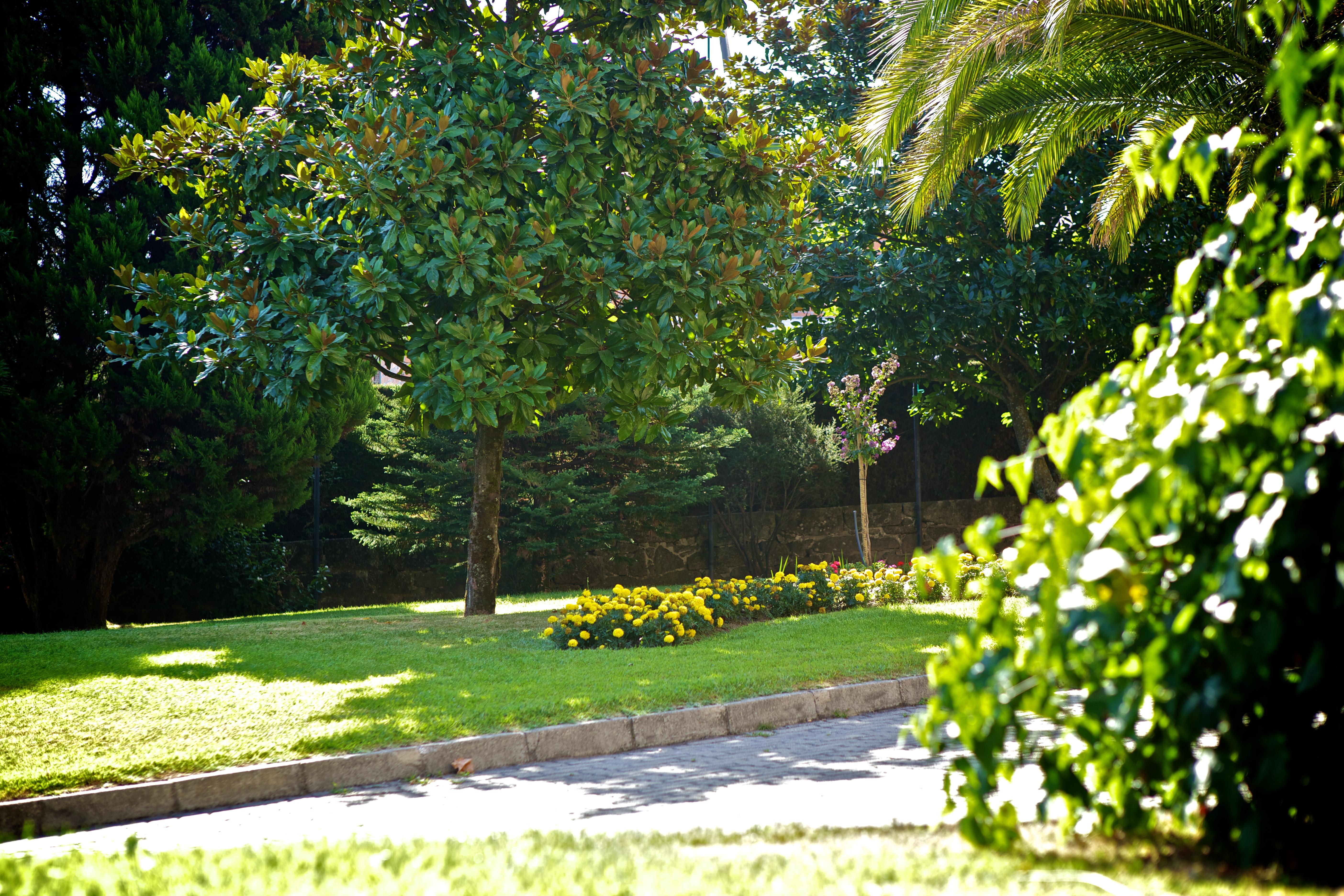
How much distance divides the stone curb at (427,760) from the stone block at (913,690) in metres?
0.18

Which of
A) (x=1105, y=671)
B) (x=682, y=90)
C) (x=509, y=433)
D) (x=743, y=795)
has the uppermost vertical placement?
(x=682, y=90)

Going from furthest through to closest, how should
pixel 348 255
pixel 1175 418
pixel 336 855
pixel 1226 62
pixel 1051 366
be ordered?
pixel 1051 366
pixel 348 255
pixel 1226 62
pixel 336 855
pixel 1175 418

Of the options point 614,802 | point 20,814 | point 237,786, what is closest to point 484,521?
point 237,786

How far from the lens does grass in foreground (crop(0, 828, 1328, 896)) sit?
2414 millimetres

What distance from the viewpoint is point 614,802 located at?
16.2ft

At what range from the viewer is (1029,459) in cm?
259

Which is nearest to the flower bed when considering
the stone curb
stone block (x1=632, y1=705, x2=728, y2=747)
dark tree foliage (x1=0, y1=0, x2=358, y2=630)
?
the stone curb

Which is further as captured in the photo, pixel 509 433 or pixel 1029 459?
pixel 509 433

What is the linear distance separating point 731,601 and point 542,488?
6.44 metres

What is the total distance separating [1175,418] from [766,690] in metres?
5.36

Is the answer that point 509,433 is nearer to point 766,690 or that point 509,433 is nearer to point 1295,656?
point 766,690

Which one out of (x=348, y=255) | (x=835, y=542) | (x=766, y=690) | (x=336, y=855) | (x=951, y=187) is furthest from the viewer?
(x=835, y=542)

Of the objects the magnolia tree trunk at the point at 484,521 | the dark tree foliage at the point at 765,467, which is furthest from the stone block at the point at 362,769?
the dark tree foliage at the point at 765,467

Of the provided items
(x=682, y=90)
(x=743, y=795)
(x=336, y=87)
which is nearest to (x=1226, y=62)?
(x=682, y=90)
